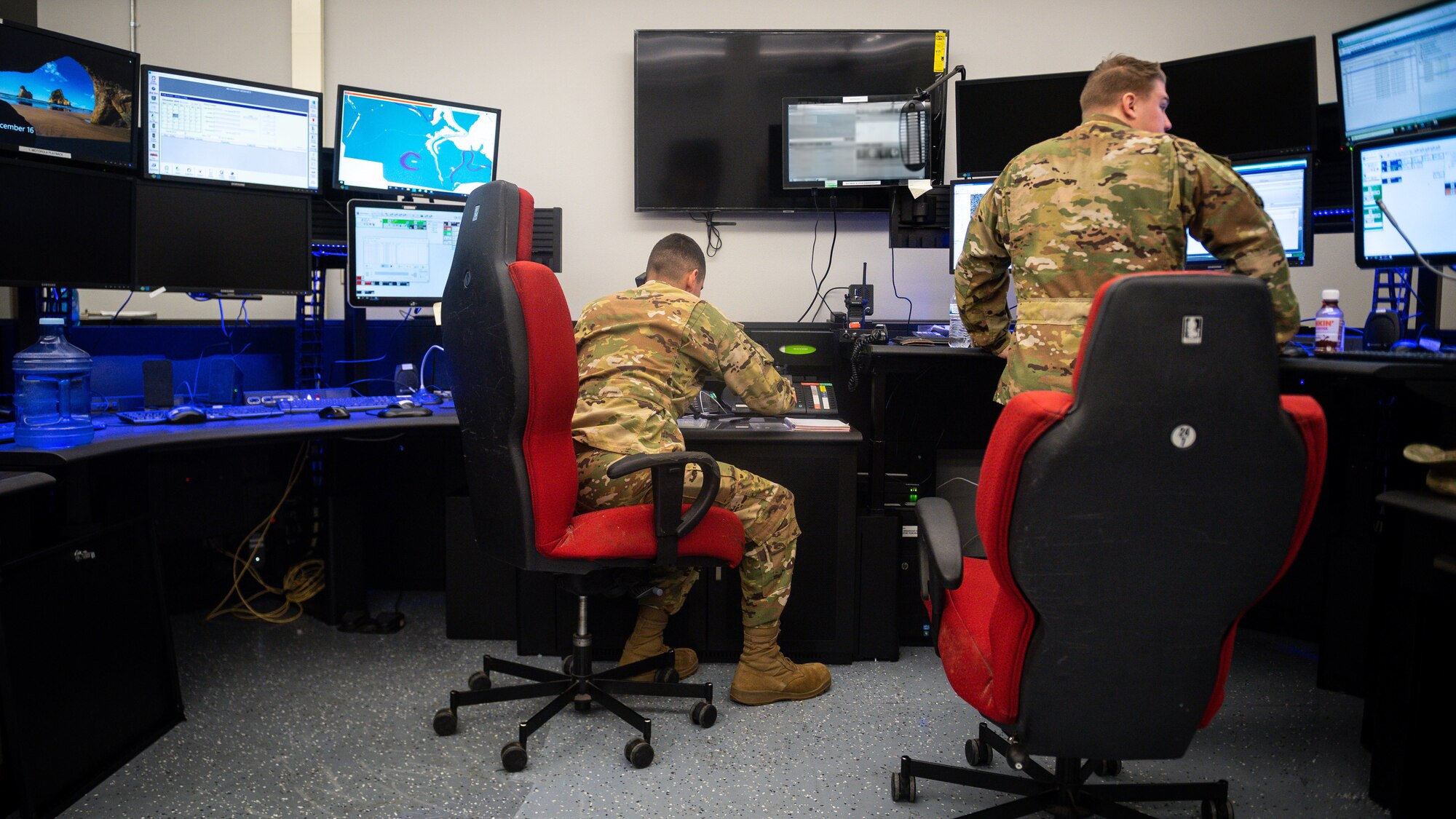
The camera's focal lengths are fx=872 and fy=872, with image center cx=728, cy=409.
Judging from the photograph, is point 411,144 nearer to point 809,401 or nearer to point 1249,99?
point 809,401

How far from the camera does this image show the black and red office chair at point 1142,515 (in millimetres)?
1084

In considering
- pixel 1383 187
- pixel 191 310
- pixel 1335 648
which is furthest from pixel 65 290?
pixel 1335 648

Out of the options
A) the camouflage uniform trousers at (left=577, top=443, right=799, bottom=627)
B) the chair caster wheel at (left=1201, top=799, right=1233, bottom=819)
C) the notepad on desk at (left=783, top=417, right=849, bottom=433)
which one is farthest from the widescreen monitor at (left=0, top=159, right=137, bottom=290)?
the chair caster wheel at (left=1201, top=799, right=1233, bottom=819)

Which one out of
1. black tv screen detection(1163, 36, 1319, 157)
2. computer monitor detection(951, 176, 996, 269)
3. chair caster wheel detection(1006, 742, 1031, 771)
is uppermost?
black tv screen detection(1163, 36, 1319, 157)

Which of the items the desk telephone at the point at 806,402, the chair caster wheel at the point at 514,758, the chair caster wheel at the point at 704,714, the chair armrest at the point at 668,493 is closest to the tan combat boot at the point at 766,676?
the chair caster wheel at the point at 704,714

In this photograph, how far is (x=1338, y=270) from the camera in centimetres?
339

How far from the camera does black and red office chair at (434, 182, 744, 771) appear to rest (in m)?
1.67

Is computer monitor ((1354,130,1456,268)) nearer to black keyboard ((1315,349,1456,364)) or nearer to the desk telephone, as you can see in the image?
black keyboard ((1315,349,1456,364))

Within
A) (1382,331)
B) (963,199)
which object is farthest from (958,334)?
(1382,331)

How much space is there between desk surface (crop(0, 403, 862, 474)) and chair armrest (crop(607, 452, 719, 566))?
17.7 inches

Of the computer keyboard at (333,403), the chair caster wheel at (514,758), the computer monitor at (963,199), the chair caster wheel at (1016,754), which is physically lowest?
the chair caster wheel at (514,758)

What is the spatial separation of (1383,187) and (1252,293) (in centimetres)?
129

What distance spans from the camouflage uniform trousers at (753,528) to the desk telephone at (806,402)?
475mm

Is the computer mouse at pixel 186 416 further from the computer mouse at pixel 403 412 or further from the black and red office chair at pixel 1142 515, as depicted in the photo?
the black and red office chair at pixel 1142 515
